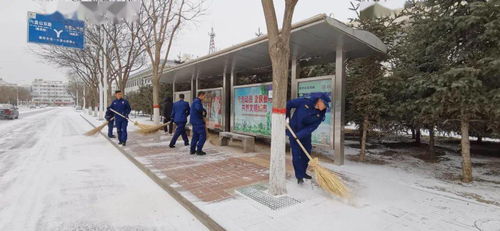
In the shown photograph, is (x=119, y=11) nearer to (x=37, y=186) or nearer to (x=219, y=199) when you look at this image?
(x=37, y=186)

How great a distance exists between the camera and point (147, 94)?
21.0 m

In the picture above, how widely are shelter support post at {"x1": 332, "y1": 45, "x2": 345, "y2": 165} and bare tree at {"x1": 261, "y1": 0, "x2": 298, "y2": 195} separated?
2457 millimetres

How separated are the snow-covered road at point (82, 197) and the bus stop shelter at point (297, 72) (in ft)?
12.5

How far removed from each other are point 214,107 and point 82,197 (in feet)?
23.1

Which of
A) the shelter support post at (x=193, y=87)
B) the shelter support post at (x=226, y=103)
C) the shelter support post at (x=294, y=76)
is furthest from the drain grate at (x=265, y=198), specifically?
the shelter support post at (x=193, y=87)

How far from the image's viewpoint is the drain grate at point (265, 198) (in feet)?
11.3

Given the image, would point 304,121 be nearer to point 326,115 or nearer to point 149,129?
point 326,115

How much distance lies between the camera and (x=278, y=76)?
3582mm

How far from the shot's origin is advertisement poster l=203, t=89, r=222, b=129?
10.3 meters

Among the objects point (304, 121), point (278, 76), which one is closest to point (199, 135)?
point (304, 121)

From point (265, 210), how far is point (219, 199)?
2.42 ft

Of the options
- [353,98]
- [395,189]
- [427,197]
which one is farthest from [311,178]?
[353,98]

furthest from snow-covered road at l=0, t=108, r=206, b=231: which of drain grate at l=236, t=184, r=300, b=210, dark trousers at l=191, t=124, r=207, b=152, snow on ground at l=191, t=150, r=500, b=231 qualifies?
dark trousers at l=191, t=124, r=207, b=152

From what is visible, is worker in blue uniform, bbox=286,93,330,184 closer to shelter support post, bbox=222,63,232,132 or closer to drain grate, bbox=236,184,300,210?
drain grate, bbox=236,184,300,210
